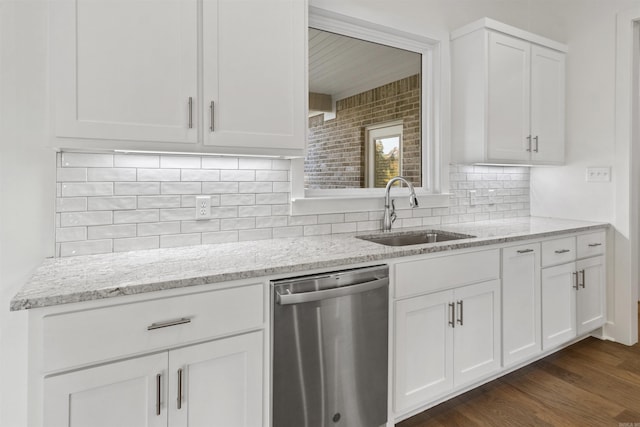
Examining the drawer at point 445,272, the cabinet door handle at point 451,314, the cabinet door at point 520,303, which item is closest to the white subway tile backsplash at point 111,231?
the drawer at point 445,272

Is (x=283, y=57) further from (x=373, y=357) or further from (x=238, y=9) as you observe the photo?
(x=373, y=357)

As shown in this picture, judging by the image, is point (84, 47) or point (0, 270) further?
point (84, 47)

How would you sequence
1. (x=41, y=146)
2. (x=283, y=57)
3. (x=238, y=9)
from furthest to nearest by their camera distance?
1. (x=283, y=57)
2. (x=238, y=9)
3. (x=41, y=146)

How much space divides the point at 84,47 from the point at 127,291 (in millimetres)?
930

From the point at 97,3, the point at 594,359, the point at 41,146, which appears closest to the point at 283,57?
the point at 97,3

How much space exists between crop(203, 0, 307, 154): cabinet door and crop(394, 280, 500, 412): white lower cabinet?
103 centimetres

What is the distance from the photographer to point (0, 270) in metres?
1.21

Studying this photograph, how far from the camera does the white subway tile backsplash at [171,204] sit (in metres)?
1.71

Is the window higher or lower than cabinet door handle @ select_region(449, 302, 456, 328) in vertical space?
higher

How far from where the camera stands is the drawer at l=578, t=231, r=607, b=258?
9.00ft

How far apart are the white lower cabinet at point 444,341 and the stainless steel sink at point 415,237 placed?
16.0 inches

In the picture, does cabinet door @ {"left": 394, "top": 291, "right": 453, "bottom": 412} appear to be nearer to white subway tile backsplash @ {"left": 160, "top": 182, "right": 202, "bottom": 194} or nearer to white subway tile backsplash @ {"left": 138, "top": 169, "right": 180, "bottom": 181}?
white subway tile backsplash @ {"left": 160, "top": 182, "right": 202, "bottom": 194}

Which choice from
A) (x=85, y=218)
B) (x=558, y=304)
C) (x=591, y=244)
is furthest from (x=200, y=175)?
(x=591, y=244)

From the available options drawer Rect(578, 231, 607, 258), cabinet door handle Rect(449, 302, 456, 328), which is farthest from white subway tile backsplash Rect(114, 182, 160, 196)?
drawer Rect(578, 231, 607, 258)
